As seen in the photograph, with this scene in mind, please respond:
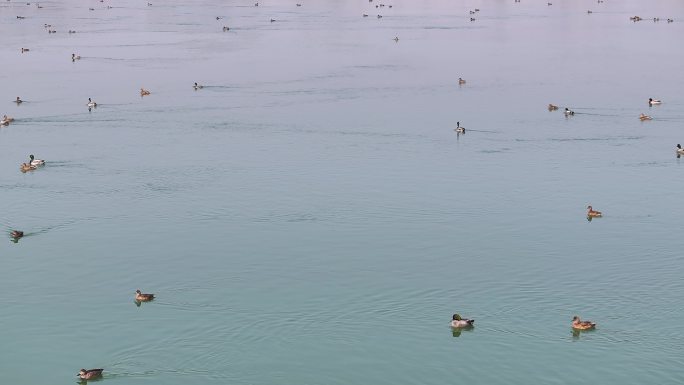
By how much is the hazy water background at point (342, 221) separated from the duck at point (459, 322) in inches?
15.1

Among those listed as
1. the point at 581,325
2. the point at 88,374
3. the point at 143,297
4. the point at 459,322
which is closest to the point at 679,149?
the point at 581,325

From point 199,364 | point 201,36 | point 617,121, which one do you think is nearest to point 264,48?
point 201,36

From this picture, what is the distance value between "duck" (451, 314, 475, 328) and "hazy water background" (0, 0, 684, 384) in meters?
0.38

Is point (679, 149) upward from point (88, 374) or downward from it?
upward

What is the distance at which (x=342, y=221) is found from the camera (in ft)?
186

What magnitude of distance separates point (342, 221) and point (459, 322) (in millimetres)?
15680

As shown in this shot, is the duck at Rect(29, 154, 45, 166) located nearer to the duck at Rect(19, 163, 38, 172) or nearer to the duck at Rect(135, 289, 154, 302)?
the duck at Rect(19, 163, 38, 172)

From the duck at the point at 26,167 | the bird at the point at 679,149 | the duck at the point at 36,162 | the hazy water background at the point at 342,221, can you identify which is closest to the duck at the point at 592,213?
the hazy water background at the point at 342,221

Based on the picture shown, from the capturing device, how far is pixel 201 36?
13925 cm

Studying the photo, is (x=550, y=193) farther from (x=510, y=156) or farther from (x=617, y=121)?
(x=617, y=121)

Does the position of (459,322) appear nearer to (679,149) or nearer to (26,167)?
(679,149)

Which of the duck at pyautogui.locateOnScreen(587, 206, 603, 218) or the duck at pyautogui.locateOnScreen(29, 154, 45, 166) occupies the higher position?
the duck at pyautogui.locateOnScreen(29, 154, 45, 166)

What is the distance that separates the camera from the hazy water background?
133ft

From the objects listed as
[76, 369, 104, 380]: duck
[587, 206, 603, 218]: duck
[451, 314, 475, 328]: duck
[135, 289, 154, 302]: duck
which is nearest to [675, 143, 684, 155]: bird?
[587, 206, 603, 218]: duck
